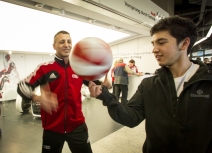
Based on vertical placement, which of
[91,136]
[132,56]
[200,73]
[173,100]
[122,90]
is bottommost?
[91,136]

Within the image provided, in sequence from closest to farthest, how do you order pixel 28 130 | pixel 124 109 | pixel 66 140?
pixel 124 109
pixel 66 140
pixel 28 130

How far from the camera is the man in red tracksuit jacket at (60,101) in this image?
152 cm

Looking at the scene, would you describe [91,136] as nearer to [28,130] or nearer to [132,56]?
[28,130]

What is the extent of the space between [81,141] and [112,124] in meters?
2.40

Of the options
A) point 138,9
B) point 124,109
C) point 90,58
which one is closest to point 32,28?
point 138,9

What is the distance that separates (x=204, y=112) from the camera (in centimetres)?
98

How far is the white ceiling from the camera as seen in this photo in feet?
10.8

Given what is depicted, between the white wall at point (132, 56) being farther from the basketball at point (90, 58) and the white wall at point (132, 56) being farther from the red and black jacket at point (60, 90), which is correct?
the basketball at point (90, 58)

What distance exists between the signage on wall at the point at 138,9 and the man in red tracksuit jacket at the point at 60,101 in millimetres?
1396

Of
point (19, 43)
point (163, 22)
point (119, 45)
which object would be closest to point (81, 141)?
point (163, 22)

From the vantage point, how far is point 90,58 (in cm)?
105

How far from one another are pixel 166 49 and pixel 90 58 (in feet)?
1.83

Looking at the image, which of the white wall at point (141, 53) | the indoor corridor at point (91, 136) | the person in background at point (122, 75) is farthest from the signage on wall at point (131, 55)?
the indoor corridor at point (91, 136)

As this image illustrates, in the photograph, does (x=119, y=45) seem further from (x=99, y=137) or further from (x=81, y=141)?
(x=81, y=141)
